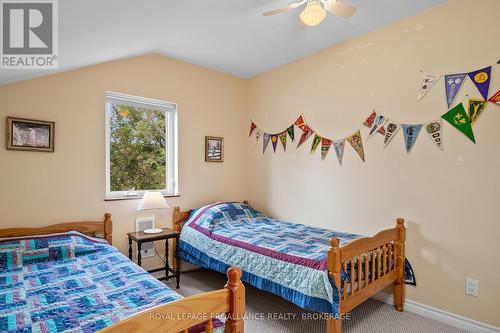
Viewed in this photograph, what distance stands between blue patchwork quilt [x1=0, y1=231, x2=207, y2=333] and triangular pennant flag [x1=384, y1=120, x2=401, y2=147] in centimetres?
224

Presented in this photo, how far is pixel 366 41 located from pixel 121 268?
2.99 metres

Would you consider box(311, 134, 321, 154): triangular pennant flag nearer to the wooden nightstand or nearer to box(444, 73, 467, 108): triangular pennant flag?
box(444, 73, 467, 108): triangular pennant flag

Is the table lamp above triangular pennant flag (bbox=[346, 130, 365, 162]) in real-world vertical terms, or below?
below

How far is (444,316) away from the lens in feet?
7.60

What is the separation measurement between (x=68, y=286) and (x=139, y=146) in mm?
1868

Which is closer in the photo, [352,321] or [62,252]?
[62,252]

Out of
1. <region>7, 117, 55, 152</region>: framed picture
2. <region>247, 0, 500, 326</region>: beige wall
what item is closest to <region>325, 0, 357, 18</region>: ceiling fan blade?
<region>247, 0, 500, 326</region>: beige wall

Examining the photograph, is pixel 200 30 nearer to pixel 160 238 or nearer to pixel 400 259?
pixel 160 238

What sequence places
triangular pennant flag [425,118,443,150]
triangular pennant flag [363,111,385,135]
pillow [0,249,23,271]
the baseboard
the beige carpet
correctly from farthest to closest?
1. triangular pennant flag [363,111,385,135]
2. triangular pennant flag [425,118,443,150]
3. the beige carpet
4. the baseboard
5. pillow [0,249,23,271]

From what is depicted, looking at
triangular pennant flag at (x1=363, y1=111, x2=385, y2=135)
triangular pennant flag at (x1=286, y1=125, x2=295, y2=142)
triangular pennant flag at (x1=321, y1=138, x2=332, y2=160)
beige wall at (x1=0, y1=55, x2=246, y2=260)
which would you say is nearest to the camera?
beige wall at (x1=0, y1=55, x2=246, y2=260)

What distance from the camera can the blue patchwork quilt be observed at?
136 cm

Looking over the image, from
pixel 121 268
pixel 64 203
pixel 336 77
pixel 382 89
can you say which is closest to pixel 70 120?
pixel 64 203

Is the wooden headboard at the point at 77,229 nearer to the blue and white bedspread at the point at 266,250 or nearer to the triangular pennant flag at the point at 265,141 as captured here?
the blue and white bedspread at the point at 266,250

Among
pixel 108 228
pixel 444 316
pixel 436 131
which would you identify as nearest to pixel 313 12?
pixel 436 131
